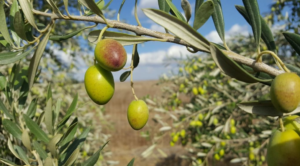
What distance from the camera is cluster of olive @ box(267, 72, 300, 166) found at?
1.42 ft

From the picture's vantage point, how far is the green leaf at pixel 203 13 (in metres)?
0.58

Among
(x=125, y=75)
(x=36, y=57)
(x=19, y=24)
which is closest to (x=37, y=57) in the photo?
(x=36, y=57)

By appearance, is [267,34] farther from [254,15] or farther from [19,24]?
[19,24]

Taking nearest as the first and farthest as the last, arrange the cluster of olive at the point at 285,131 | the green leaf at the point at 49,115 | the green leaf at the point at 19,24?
the cluster of olive at the point at 285,131 < the green leaf at the point at 19,24 < the green leaf at the point at 49,115

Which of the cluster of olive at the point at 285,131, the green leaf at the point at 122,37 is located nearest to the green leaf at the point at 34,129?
the green leaf at the point at 122,37

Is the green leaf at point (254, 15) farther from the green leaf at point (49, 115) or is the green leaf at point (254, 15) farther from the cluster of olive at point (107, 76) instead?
the green leaf at point (49, 115)

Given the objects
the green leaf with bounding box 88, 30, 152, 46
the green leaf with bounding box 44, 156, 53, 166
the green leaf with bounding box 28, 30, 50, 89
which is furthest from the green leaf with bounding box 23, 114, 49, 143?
the green leaf with bounding box 88, 30, 152, 46

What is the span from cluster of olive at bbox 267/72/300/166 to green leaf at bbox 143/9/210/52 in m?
0.14

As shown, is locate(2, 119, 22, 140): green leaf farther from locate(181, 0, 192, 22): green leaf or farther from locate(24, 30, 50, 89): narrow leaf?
locate(181, 0, 192, 22): green leaf

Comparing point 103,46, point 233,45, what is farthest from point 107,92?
point 233,45

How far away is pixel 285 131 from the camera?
0.48 metres

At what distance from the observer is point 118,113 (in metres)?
9.80

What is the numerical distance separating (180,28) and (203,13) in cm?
11

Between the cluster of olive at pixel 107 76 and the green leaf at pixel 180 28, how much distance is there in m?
0.11
